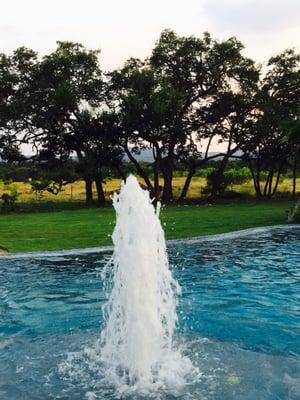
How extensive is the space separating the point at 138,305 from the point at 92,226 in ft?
44.5

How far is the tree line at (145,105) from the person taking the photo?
31.2 meters

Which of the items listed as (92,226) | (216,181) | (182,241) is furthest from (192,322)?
(216,181)

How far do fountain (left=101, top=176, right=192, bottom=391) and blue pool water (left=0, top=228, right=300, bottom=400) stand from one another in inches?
11.8

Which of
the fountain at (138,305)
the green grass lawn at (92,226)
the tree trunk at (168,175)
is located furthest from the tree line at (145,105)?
the fountain at (138,305)

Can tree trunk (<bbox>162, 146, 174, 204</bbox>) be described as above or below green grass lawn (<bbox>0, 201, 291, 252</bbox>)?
above

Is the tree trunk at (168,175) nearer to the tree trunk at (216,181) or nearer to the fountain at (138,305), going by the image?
the tree trunk at (216,181)

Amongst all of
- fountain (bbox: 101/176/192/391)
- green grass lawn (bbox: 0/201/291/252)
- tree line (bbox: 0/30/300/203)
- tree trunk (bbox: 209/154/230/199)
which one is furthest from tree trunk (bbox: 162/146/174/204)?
fountain (bbox: 101/176/192/391)

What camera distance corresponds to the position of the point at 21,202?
32156 millimetres

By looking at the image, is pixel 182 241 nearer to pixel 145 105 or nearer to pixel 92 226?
pixel 92 226

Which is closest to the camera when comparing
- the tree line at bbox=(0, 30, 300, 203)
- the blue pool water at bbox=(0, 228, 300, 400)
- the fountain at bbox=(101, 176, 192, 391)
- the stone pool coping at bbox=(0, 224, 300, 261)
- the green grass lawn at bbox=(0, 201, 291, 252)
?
the blue pool water at bbox=(0, 228, 300, 400)

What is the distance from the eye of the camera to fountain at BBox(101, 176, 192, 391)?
21.5 feet

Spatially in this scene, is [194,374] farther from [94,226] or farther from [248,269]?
[94,226]

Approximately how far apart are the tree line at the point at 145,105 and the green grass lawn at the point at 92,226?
305 inches

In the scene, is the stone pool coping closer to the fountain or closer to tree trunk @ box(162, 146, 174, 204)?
the fountain
